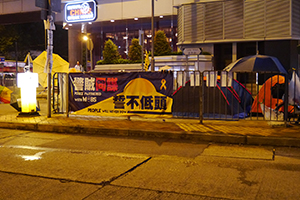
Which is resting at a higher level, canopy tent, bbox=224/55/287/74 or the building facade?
the building facade

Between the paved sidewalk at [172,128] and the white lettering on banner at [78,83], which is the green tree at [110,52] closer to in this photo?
the white lettering on banner at [78,83]

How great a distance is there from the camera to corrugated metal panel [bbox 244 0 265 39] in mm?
22203

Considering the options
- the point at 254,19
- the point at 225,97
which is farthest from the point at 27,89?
the point at 254,19

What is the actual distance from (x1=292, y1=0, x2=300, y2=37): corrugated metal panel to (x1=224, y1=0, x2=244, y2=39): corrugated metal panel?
3.29 m

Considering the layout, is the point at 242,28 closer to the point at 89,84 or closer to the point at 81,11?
the point at 81,11

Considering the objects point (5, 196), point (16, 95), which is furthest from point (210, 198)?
point (16, 95)

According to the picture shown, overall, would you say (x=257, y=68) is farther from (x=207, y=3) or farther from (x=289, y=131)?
(x=207, y=3)

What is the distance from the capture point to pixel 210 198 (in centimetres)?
407

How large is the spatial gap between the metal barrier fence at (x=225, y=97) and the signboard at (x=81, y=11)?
20.4 m

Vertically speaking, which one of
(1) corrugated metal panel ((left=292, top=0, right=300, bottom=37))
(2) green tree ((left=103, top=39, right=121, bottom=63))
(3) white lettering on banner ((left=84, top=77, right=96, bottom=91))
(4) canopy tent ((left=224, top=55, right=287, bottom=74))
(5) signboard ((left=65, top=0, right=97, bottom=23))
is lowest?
(3) white lettering on banner ((left=84, top=77, right=96, bottom=91))

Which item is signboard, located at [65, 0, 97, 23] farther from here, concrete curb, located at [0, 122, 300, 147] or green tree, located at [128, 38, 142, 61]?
concrete curb, located at [0, 122, 300, 147]

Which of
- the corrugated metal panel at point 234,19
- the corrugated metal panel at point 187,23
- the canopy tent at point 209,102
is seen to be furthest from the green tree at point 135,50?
the canopy tent at point 209,102

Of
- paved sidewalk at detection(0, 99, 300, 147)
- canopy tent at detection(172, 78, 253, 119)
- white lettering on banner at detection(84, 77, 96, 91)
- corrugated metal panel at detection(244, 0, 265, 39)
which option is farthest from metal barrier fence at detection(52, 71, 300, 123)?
corrugated metal panel at detection(244, 0, 265, 39)

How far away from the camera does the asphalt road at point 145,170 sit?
4.30m
